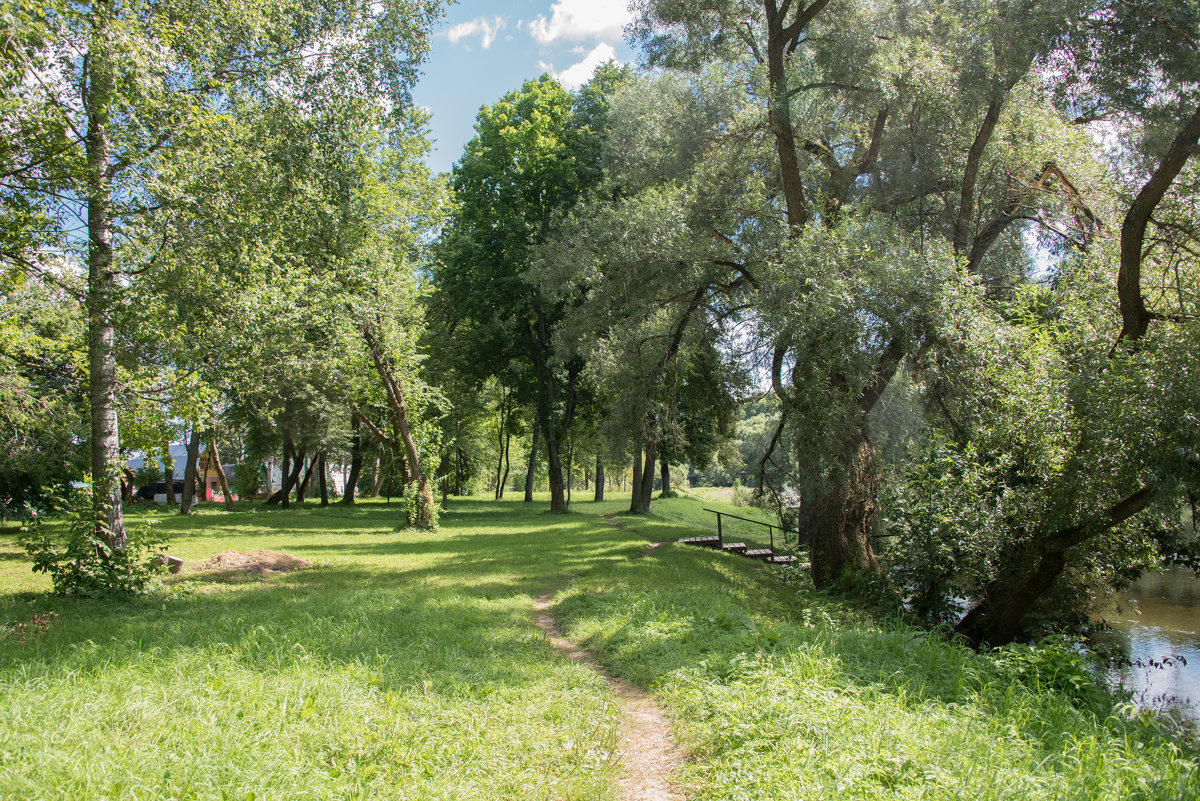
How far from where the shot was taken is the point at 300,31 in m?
11.5

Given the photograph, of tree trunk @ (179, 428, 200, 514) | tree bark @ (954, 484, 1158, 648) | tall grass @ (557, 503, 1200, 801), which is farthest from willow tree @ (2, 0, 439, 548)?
tree trunk @ (179, 428, 200, 514)

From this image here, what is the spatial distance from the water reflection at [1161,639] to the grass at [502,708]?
4.13 m

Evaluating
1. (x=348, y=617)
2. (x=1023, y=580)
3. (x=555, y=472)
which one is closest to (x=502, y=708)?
(x=348, y=617)

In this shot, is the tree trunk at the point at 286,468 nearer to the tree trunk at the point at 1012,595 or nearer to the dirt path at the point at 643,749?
the tree trunk at the point at 1012,595

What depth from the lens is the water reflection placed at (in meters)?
9.50

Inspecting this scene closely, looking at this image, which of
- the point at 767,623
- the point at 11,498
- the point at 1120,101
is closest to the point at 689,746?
the point at 767,623

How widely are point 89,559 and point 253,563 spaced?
3643mm

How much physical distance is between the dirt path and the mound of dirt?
850cm

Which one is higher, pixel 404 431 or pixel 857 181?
pixel 857 181

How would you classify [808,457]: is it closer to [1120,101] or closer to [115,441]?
[1120,101]

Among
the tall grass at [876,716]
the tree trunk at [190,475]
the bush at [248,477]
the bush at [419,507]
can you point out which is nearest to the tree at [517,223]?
the bush at [419,507]

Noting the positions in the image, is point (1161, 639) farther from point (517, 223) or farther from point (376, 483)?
point (376, 483)

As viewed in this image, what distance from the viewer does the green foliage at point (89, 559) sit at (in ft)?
30.2

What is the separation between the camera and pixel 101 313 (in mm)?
9391
